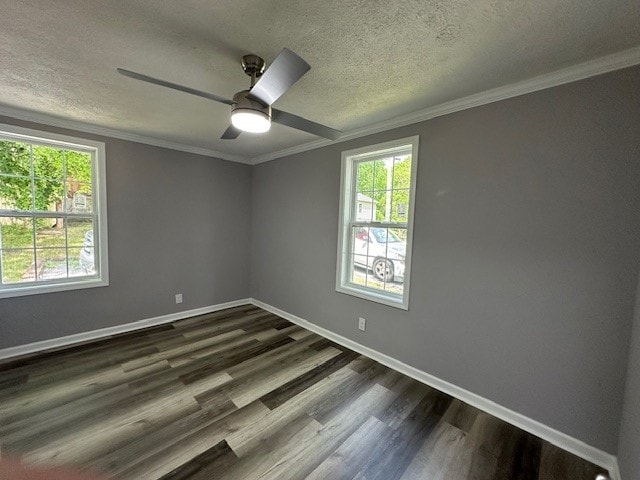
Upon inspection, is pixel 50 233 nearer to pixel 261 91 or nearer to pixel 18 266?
pixel 18 266

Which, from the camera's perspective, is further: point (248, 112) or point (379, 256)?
point (379, 256)

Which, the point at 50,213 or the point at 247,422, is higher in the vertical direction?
the point at 50,213

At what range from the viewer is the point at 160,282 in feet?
11.4

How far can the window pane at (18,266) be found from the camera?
255cm

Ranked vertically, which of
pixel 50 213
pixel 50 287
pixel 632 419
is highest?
pixel 50 213

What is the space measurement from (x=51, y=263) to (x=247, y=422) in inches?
111

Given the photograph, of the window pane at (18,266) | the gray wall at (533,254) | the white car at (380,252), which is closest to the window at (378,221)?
the white car at (380,252)

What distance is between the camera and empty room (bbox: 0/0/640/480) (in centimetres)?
141

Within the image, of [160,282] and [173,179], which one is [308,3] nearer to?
[173,179]

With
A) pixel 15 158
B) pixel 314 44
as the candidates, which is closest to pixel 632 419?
pixel 314 44

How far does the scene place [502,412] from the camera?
76.0 inches

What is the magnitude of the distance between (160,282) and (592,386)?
172 inches

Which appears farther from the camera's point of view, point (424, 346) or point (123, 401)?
point (424, 346)

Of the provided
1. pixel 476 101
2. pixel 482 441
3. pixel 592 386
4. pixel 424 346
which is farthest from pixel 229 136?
pixel 592 386
